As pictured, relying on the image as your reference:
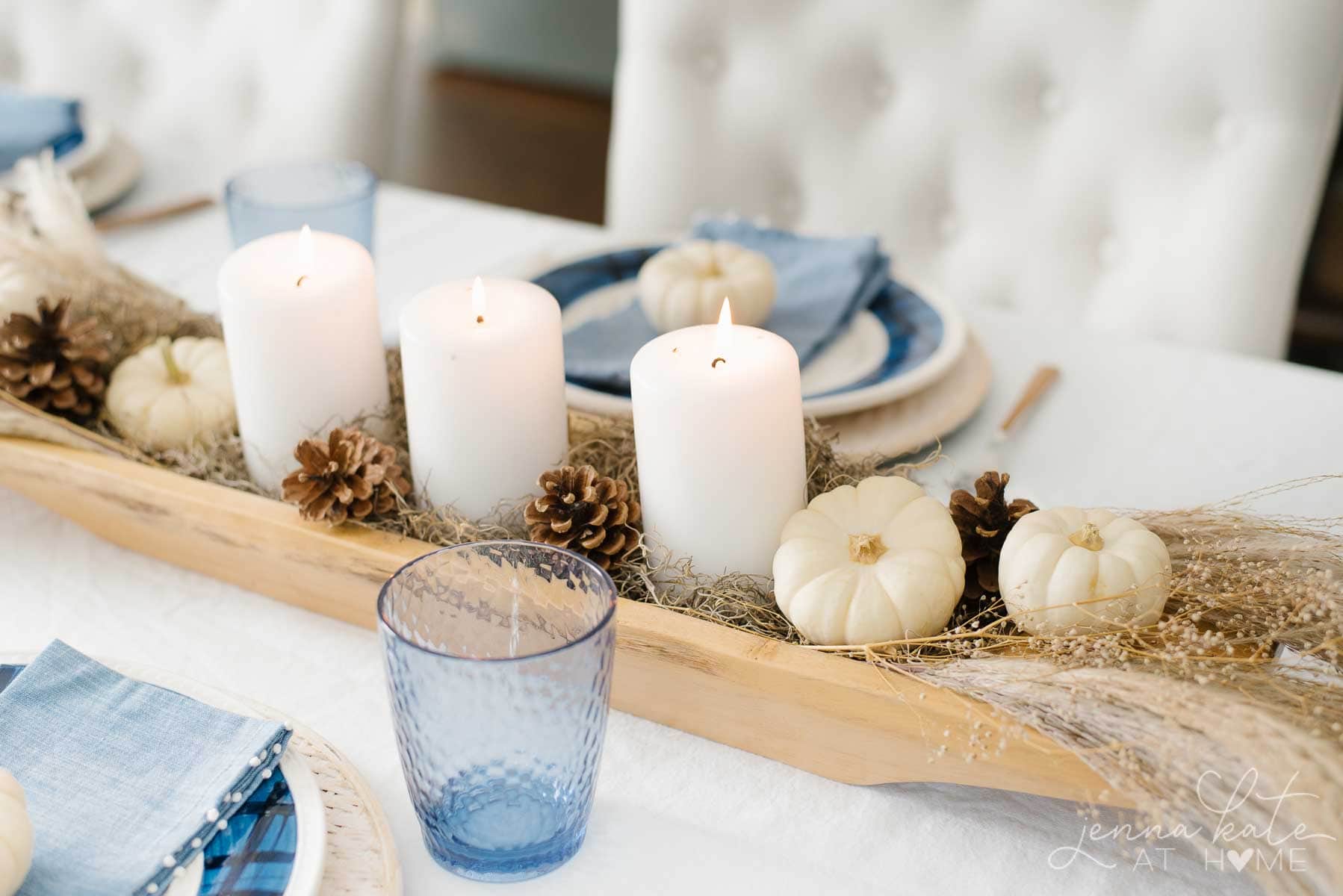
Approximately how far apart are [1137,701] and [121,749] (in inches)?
16.3

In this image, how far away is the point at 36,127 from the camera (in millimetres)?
1187

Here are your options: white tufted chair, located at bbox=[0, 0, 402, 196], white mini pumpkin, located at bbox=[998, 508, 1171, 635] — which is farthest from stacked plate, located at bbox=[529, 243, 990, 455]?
white tufted chair, located at bbox=[0, 0, 402, 196]

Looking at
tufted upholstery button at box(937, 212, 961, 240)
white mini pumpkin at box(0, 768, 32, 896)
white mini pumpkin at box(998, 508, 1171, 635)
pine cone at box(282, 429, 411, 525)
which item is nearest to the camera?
white mini pumpkin at box(0, 768, 32, 896)

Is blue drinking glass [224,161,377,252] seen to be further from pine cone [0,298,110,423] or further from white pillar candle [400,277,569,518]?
white pillar candle [400,277,569,518]

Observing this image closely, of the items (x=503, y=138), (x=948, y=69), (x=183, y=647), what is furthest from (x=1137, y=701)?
(x=503, y=138)

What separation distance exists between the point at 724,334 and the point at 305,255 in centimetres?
25

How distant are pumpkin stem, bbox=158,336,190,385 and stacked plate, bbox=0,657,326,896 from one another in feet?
1.10

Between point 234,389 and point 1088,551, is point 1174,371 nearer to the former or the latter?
point 1088,551

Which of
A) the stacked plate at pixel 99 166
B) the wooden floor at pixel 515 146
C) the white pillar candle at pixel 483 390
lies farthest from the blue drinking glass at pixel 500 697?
the wooden floor at pixel 515 146

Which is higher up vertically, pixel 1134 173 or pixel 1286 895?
pixel 1134 173

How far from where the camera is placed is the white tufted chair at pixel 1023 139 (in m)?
1.21

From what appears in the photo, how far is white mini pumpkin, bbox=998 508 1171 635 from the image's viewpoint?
0.54 m

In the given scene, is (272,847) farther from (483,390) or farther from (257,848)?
(483,390)

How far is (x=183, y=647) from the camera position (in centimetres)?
67
